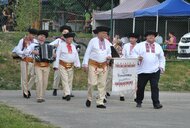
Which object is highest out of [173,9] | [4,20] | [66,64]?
[173,9]

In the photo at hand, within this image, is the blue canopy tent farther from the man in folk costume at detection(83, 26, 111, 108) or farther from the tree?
the man in folk costume at detection(83, 26, 111, 108)

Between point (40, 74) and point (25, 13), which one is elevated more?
point (25, 13)

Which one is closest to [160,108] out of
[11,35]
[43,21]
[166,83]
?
[166,83]

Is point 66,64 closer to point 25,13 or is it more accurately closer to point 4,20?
point 25,13

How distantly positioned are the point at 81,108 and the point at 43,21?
20448 millimetres

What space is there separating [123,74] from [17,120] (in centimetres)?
544

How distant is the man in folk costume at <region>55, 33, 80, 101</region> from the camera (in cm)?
1714

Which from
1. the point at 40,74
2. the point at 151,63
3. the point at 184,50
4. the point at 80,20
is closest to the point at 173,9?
the point at 184,50

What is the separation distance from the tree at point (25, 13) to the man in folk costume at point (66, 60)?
45.4 feet

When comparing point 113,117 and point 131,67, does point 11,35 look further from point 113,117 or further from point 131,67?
point 113,117

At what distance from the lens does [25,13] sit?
31000mm

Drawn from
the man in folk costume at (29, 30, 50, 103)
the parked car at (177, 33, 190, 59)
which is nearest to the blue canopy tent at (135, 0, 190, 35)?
the parked car at (177, 33, 190, 59)

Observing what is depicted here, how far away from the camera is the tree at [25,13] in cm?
3084

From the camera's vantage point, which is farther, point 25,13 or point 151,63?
point 25,13
